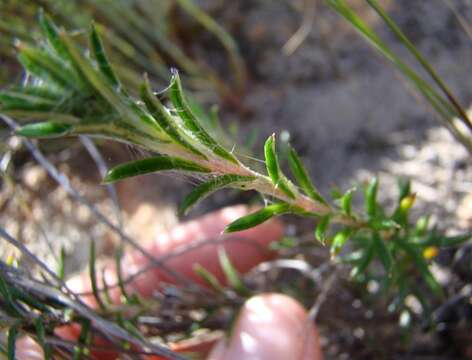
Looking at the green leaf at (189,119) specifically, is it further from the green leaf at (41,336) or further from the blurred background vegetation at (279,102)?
the blurred background vegetation at (279,102)

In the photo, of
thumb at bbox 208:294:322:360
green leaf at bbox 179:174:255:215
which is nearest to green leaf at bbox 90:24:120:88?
green leaf at bbox 179:174:255:215

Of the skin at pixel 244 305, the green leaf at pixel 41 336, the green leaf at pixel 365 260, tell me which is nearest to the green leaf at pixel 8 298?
the green leaf at pixel 41 336

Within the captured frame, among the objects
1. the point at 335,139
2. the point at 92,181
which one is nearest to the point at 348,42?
the point at 335,139

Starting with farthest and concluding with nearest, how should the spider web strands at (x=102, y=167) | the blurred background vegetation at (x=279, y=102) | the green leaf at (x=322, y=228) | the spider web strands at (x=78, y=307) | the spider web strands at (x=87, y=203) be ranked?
the blurred background vegetation at (x=279, y=102) < the spider web strands at (x=102, y=167) < the spider web strands at (x=87, y=203) < the spider web strands at (x=78, y=307) < the green leaf at (x=322, y=228)

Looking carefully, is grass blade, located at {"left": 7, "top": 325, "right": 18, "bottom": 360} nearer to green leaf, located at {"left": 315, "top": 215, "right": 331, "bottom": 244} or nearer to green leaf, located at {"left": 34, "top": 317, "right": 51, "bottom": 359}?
green leaf, located at {"left": 34, "top": 317, "right": 51, "bottom": 359}

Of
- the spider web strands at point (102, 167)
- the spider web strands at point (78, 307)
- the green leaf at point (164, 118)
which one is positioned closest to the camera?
the green leaf at point (164, 118)

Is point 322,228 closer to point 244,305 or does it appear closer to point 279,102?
point 244,305

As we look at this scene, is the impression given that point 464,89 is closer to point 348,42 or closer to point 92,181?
point 348,42
